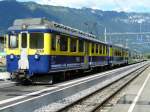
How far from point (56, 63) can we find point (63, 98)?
7012 mm

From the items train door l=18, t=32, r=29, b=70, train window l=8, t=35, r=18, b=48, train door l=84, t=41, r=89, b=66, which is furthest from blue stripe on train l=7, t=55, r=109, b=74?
train door l=84, t=41, r=89, b=66

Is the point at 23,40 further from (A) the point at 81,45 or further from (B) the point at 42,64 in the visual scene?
(A) the point at 81,45

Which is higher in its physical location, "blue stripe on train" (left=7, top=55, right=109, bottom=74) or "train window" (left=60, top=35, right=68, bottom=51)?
"train window" (left=60, top=35, right=68, bottom=51)

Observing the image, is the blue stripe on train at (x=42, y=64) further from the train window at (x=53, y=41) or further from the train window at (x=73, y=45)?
the train window at (x=73, y=45)

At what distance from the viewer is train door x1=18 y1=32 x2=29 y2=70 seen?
24.4m

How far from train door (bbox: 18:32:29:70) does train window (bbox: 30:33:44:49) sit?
1.07 feet

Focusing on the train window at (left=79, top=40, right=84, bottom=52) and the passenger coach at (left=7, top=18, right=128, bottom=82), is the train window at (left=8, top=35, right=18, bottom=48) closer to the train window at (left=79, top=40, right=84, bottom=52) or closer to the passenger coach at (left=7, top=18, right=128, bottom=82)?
the passenger coach at (left=7, top=18, right=128, bottom=82)

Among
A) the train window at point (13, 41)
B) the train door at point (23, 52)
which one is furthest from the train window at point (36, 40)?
the train window at point (13, 41)

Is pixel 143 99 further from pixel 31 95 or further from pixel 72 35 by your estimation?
pixel 72 35

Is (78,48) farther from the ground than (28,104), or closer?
farther from the ground

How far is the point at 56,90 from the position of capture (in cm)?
2184

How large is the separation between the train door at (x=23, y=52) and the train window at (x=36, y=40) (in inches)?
12.8

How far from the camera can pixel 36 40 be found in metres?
24.3

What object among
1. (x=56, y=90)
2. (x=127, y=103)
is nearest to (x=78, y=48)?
→ (x=56, y=90)
